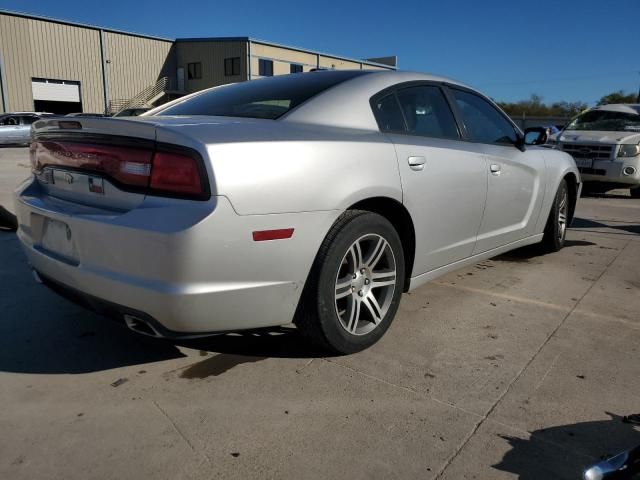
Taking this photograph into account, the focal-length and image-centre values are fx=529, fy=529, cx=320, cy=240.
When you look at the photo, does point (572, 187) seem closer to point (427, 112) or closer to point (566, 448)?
point (427, 112)

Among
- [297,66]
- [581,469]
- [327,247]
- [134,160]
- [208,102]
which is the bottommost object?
[581,469]

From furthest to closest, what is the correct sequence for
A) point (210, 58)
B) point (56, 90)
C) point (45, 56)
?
point (210, 58) < point (56, 90) < point (45, 56)

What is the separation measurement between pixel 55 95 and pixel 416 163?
3900 cm

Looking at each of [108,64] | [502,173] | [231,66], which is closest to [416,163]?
[502,173]

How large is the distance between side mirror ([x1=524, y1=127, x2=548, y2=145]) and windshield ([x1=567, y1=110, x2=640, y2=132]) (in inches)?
254

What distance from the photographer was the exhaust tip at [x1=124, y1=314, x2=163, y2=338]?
2252mm

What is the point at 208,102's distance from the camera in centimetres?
326

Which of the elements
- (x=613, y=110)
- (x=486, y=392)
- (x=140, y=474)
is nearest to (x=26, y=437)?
(x=140, y=474)

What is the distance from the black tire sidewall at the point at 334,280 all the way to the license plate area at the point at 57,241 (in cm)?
114

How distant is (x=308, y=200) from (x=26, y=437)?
1.49 m

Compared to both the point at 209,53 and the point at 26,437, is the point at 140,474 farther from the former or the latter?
the point at 209,53

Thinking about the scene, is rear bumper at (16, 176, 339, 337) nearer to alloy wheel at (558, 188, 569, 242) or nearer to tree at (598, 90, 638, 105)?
alloy wheel at (558, 188, 569, 242)

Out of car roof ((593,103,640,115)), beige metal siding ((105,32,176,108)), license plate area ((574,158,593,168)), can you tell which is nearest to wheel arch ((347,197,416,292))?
license plate area ((574,158,593,168))

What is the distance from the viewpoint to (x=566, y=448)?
2.05m
